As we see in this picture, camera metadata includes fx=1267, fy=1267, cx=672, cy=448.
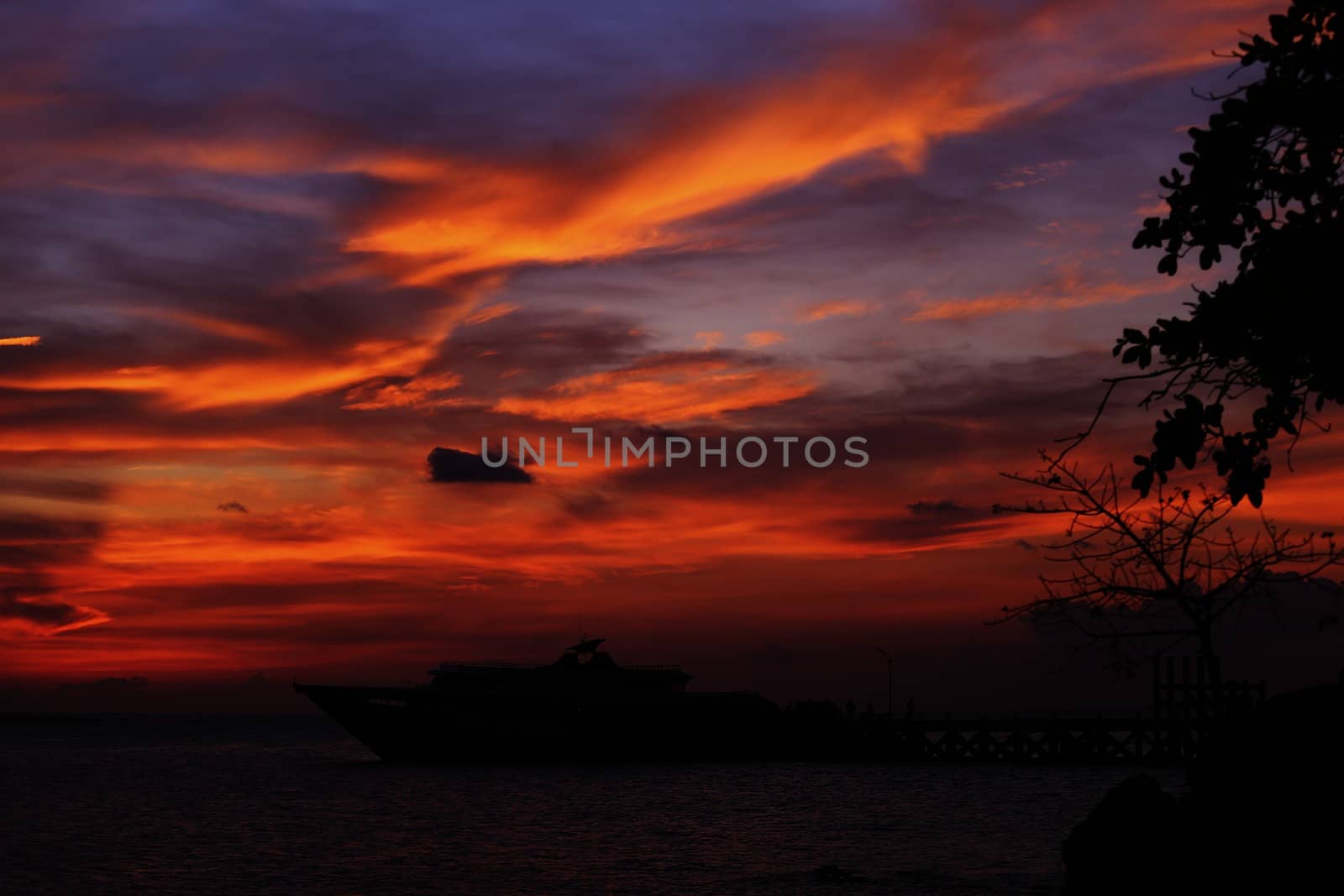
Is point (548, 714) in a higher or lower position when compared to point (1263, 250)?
lower

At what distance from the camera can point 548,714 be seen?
304 ft

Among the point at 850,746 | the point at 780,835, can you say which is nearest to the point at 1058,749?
the point at 850,746

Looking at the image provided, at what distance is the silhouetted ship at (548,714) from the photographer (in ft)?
298

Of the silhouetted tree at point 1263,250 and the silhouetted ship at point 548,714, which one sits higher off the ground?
the silhouetted tree at point 1263,250

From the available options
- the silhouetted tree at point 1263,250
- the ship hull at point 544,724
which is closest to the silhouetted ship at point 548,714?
the ship hull at point 544,724

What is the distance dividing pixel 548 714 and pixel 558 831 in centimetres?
4177

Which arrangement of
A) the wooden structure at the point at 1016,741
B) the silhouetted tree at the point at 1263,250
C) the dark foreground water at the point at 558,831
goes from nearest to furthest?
the silhouetted tree at the point at 1263,250 < the dark foreground water at the point at 558,831 < the wooden structure at the point at 1016,741

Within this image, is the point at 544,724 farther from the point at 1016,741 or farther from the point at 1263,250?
the point at 1263,250

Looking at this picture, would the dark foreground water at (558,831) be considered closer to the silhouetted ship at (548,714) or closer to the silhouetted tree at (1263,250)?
the silhouetted ship at (548,714)

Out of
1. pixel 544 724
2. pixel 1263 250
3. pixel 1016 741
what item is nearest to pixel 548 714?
pixel 544 724

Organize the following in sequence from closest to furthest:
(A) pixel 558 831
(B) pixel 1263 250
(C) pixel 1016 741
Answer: (B) pixel 1263 250 → (A) pixel 558 831 → (C) pixel 1016 741

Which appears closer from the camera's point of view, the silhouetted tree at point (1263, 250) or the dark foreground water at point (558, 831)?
the silhouetted tree at point (1263, 250)

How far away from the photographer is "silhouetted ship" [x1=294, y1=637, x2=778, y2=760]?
298 feet

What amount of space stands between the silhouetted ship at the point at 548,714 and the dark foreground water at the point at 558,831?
2.00 meters
